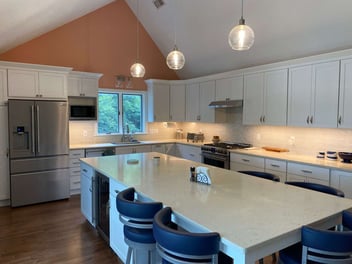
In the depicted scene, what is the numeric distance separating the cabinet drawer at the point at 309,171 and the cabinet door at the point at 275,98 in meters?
0.81

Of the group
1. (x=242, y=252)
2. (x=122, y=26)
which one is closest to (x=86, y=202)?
(x=242, y=252)

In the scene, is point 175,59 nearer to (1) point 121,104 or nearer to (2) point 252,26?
(2) point 252,26

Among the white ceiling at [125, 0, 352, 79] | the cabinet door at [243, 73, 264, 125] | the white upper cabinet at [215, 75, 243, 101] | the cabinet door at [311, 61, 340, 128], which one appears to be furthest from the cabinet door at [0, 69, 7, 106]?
the cabinet door at [311, 61, 340, 128]

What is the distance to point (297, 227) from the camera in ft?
4.88

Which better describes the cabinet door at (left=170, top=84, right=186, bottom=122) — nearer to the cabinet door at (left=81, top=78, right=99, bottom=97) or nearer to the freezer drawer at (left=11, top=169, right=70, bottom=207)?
the cabinet door at (left=81, top=78, right=99, bottom=97)

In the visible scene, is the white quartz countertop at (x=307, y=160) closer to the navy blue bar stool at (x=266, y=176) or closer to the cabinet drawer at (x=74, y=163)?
the navy blue bar stool at (x=266, y=176)

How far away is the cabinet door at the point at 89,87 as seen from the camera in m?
5.33

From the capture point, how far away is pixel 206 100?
5.89 metres

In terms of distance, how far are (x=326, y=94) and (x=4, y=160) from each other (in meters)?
5.17

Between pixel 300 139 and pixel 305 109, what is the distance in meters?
0.68

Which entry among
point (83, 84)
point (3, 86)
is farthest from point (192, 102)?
point (3, 86)

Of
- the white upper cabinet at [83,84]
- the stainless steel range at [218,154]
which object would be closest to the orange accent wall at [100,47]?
the white upper cabinet at [83,84]

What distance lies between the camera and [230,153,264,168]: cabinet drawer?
432cm

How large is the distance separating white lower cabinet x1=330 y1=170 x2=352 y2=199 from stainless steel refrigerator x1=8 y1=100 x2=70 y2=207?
4.29 metres
